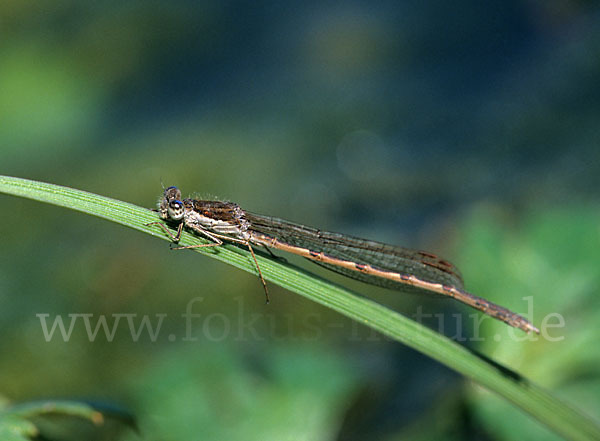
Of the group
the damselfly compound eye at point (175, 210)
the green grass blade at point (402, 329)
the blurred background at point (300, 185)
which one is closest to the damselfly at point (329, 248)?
the damselfly compound eye at point (175, 210)

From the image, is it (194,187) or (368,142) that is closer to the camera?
(194,187)

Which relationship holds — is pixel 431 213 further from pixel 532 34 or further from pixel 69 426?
pixel 69 426

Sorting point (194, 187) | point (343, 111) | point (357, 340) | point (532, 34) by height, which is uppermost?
point (532, 34)

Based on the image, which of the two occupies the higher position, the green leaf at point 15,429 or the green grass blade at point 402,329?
the green grass blade at point 402,329

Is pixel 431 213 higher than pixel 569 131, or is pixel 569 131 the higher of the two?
pixel 569 131

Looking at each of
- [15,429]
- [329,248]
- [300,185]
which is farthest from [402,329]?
[300,185]

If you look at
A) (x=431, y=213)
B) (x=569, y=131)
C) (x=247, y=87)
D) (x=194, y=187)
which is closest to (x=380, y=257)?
(x=431, y=213)

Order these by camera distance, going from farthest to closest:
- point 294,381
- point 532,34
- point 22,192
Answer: point 532,34, point 294,381, point 22,192

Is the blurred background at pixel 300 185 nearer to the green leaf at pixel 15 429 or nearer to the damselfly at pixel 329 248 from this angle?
the damselfly at pixel 329 248
